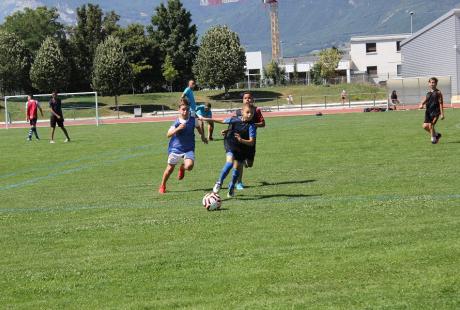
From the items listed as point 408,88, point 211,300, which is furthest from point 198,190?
point 408,88

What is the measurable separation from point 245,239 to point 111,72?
61378 millimetres

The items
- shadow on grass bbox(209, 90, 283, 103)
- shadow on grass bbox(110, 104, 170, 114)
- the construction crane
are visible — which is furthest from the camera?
the construction crane

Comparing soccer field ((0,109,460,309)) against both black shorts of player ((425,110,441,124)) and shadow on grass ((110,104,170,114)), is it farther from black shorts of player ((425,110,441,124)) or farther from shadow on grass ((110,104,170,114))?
shadow on grass ((110,104,170,114))

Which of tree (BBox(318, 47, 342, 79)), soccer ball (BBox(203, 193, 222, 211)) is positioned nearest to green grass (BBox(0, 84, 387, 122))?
tree (BBox(318, 47, 342, 79))

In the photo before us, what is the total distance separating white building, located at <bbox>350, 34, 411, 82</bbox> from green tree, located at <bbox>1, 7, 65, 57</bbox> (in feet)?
145

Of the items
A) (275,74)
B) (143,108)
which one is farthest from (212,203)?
(275,74)

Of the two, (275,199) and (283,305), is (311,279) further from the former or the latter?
(275,199)

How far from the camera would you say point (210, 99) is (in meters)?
74.3

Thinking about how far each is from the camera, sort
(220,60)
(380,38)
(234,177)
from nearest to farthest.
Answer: (234,177) < (220,60) < (380,38)

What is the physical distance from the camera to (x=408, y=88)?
2056 inches

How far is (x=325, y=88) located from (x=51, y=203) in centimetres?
6807

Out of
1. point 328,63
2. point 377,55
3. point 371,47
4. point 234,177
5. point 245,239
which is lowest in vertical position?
point 245,239

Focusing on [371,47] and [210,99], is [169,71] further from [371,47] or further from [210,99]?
[371,47]

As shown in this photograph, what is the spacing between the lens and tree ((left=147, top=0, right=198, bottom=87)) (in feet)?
280
